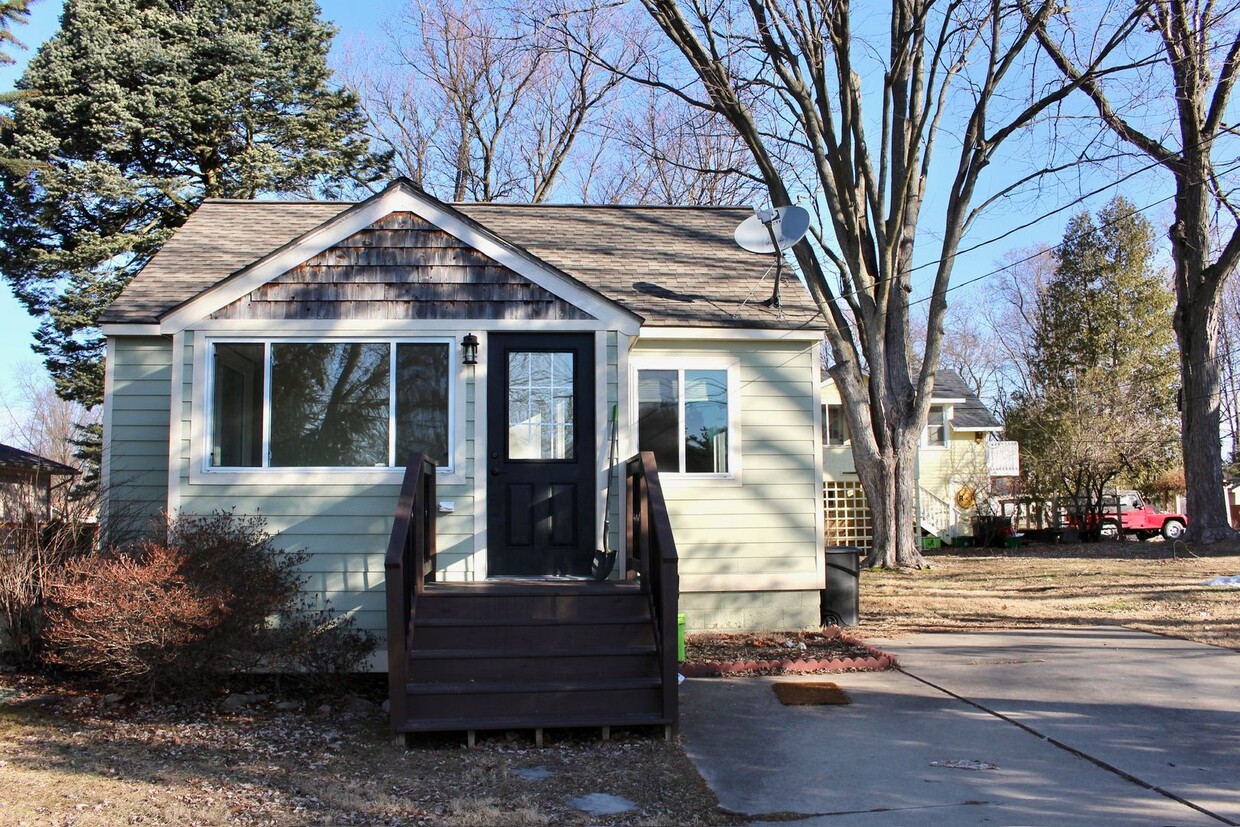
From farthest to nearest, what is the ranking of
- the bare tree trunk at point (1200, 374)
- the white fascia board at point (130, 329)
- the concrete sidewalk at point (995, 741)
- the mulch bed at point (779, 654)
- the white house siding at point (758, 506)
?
the bare tree trunk at point (1200, 374)
the white house siding at point (758, 506)
the white fascia board at point (130, 329)
the mulch bed at point (779, 654)
the concrete sidewalk at point (995, 741)

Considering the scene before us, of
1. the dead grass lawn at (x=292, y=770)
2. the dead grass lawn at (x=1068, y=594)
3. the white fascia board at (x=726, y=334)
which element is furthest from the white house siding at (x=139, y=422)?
the dead grass lawn at (x=1068, y=594)

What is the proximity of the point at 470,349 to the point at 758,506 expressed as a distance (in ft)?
10.3

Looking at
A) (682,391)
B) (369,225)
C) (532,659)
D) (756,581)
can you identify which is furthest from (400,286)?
(756,581)

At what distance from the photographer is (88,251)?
1980 cm

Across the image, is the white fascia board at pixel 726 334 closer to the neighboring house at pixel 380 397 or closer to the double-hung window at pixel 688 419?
the neighboring house at pixel 380 397

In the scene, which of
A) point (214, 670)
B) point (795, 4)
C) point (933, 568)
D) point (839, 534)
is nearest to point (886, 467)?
point (933, 568)

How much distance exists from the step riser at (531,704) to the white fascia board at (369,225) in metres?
3.30

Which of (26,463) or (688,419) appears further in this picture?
(26,463)

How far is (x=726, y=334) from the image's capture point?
9.34 meters

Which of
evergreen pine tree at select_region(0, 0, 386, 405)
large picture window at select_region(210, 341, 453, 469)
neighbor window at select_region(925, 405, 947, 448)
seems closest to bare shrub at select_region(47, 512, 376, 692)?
large picture window at select_region(210, 341, 453, 469)

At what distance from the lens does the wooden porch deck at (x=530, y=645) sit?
6.05m

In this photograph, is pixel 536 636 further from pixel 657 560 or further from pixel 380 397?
pixel 380 397

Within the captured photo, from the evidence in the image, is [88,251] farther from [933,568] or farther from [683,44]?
[933,568]

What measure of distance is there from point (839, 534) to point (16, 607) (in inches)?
828
